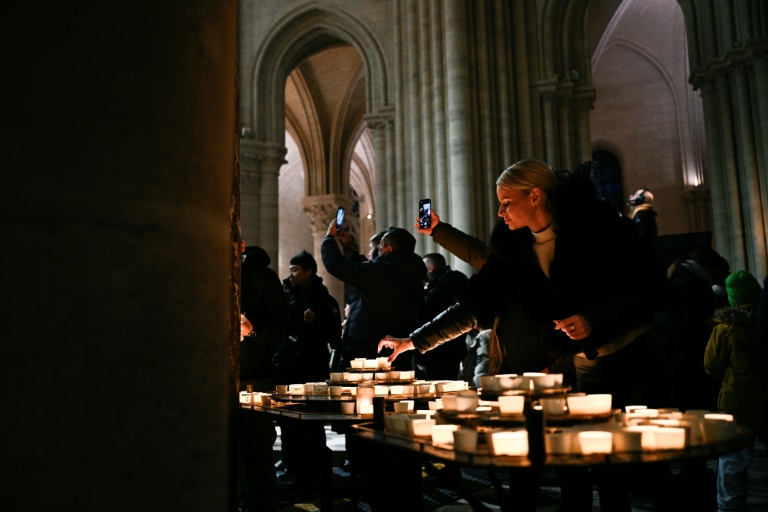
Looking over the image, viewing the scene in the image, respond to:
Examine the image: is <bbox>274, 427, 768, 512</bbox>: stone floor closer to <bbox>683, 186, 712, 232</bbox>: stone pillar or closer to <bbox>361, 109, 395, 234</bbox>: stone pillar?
<bbox>361, 109, 395, 234</bbox>: stone pillar

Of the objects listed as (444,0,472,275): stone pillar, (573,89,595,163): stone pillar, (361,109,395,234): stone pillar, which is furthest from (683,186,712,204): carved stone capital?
(444,0,472,275): stone pillar

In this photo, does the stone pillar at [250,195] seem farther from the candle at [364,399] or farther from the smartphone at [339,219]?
the candle at [364,399]

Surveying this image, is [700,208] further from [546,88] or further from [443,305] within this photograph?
[443,305]

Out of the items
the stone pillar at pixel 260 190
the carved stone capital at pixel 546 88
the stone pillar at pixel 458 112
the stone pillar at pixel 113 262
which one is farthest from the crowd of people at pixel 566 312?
the stone pillar at pixel 260 190

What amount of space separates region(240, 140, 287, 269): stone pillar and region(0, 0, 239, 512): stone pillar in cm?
1348

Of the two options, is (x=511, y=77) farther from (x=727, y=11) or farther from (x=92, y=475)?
(x=92, y=475)

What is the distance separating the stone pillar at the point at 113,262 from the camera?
1.06 meters

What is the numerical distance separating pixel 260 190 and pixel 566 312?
13306 millimetres

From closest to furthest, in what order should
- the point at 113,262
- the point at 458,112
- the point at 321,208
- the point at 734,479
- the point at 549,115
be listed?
the point at 113,262 < the point at 734,479 < the point at 458,112 < the point at 549,115 < the point at 321,208

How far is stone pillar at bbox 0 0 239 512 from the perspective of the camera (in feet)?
3.48

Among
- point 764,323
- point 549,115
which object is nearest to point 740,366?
point 764,323

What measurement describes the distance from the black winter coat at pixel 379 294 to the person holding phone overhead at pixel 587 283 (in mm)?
1796

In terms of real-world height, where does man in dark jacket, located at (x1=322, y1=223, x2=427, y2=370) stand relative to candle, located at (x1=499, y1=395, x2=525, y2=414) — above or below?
above

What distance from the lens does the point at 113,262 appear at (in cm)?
115
